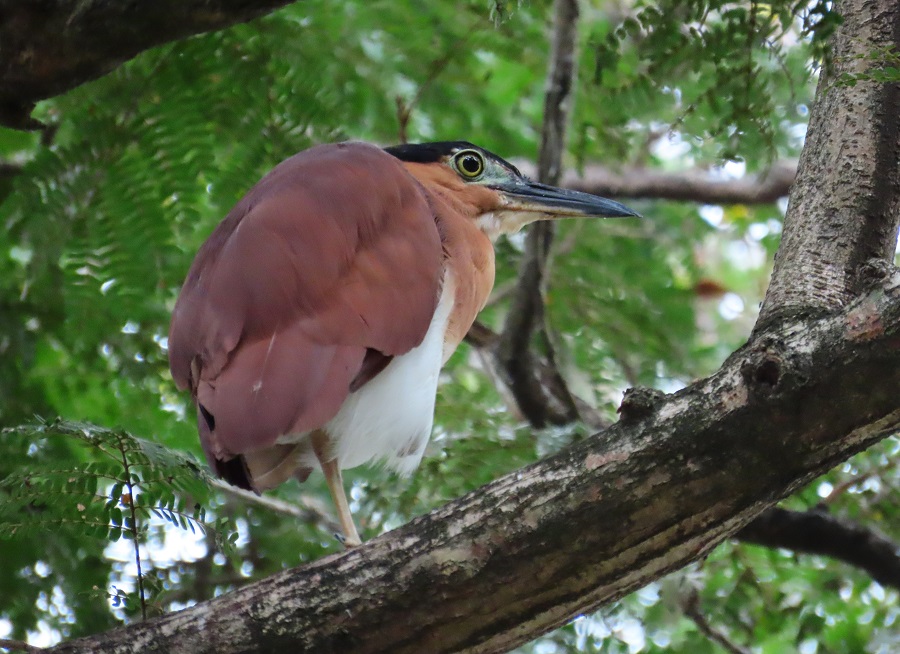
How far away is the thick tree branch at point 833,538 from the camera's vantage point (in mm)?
4086

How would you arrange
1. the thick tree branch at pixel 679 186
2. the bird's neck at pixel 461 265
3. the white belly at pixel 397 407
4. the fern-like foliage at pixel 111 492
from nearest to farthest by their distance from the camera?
1. the fern-like foliage at pixel 111 492
2. the white belly at pixel 397 407
3. the bird's neck at pixel 461 265
4. the thick tree branch at pixel 679 186

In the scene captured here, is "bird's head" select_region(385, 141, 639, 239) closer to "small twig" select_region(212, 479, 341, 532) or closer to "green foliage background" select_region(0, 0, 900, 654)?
"green foliage background" select_region(0, 0, 900, 654)

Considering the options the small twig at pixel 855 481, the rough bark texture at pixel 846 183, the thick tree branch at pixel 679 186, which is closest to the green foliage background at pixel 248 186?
the small twig at pixel 855 481

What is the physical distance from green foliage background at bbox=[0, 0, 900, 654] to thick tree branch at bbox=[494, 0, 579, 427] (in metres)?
0.18

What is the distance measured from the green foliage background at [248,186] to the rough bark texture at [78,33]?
1079mm

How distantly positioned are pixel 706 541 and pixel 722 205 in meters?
4.95

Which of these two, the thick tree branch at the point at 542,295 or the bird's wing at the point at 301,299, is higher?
the thick tree branch at the point at 542,295

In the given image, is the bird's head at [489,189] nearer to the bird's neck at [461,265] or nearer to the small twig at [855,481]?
the bird's neck at [461,265]

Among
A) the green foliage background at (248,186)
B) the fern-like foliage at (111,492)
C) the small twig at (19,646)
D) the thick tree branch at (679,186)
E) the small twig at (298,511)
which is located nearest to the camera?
the small twig at (19,646)

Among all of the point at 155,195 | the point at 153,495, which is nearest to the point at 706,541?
the point at 153,495

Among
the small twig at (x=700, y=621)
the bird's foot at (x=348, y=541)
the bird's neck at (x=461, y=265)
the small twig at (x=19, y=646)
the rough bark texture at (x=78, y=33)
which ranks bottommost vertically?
the small twig at (x=19, y=646)

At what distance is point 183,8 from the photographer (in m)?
2.90

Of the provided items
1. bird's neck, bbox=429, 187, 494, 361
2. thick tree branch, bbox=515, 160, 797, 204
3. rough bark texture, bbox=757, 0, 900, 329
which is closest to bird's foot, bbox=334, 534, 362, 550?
bird's neck, bbox=429, 187, 494, 361

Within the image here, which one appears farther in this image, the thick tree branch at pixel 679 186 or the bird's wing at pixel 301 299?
the thick tree branch at pixel 679 186
